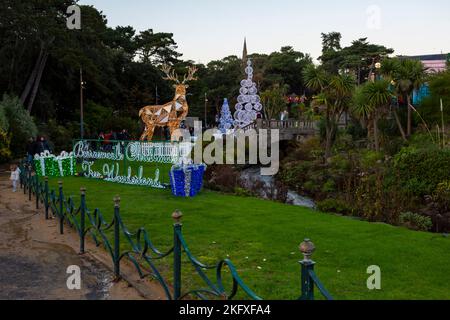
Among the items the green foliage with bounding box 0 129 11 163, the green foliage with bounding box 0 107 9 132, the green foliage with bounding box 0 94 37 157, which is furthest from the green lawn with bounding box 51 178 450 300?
the green foliage with bounding box 0 94 37 157

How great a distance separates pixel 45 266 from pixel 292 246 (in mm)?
4004

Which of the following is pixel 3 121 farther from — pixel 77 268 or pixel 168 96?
pixel 168 96

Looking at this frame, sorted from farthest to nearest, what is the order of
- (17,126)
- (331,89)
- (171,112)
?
(17,126)
(171,112)
(331,89)

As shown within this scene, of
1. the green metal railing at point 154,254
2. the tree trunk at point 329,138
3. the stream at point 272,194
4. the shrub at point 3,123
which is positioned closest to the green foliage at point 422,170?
the stream at point 272,194

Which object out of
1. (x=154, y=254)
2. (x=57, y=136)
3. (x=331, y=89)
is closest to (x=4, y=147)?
(x=57, y=136)

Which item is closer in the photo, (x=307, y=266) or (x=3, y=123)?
(x=307, y=266)

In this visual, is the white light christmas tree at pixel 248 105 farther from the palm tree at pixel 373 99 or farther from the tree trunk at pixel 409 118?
the tree trunk at pixel 409 118

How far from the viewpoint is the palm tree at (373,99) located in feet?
77.7

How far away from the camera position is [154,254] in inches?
308

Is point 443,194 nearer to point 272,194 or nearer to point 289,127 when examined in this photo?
point 272,194

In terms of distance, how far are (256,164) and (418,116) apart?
900cm

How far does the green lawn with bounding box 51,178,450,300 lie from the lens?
6434 millimetres

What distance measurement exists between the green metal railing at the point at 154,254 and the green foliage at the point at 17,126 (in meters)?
13.4

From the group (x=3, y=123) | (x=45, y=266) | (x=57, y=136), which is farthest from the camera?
(x=57, y=136)
